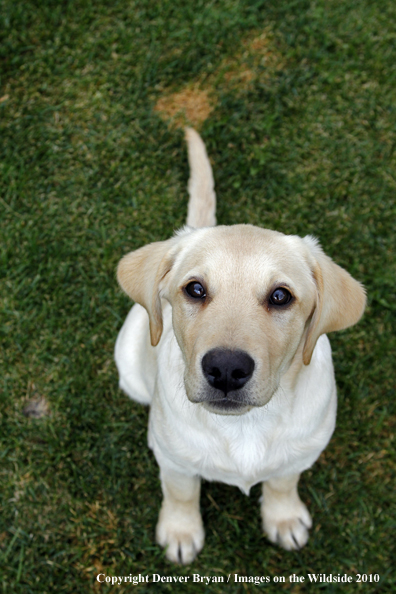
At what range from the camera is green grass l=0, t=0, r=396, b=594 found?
3.66 m

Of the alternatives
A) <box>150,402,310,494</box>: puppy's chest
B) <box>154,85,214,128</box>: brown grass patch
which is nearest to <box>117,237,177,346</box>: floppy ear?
<box>150,402,310,494</box>: puppy's chest

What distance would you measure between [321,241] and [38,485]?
2745mm

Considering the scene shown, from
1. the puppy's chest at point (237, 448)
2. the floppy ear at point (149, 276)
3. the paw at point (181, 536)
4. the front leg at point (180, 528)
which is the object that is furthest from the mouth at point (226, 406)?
the paw at point (181, 536)

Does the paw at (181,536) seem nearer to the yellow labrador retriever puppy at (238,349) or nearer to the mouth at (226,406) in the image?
the yellow labrador retriever puppy at (238,349)

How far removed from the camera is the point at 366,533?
3664mm

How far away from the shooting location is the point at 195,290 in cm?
240

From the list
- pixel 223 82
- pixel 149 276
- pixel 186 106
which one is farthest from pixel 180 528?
pixel 223 82

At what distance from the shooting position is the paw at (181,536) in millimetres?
3510

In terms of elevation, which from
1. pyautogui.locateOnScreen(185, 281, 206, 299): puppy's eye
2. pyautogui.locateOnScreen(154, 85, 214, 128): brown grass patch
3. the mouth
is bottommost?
the mouth

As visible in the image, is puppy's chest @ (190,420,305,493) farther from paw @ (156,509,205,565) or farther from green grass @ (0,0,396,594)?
green grass @ (0,0,396,594)

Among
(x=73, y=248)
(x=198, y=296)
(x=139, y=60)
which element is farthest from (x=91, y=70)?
(x=198, y=296)

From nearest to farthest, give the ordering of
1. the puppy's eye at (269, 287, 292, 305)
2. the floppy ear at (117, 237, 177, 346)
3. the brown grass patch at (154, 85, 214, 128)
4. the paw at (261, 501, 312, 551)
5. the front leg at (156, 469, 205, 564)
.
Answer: the puppy's eye at (269, 287, 292, 305) → the floppy ear at (117, 237, 177, 346) → the front leg at (156, 469, 205, 564) → the paw at (261, 501, 312, 551) → the brown grass patch at (154, 85, 214, 128)

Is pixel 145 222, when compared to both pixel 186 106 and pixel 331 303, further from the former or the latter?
pixel 331 303

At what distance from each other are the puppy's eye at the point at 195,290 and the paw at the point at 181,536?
1.77 m
